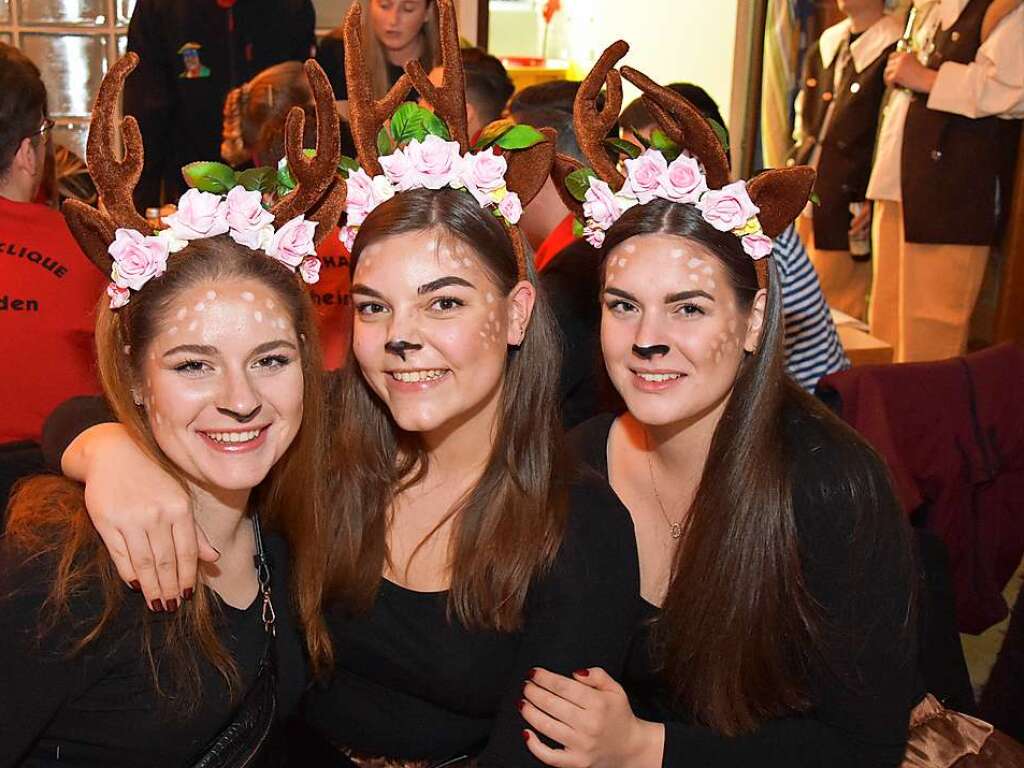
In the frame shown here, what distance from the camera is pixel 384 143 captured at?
1.81m

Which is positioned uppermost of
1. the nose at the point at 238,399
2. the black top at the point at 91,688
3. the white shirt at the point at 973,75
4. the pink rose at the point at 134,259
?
the white shirt at the point at 973,75

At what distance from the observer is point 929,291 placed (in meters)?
4.82

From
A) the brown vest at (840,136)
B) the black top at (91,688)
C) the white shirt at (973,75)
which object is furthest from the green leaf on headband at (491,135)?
the brown vest at (840,136)

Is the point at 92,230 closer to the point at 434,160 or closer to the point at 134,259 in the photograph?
the point at 134,259

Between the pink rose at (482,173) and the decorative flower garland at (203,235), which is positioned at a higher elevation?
the pink rose at (482,173)

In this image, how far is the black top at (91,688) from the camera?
1426mm

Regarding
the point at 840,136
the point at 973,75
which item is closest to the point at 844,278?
the point at 840,136

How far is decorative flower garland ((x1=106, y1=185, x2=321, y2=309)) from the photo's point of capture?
157cm

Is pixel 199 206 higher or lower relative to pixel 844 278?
higher

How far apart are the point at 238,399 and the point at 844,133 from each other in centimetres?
422

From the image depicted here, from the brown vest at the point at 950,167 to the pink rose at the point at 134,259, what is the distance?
375 cm

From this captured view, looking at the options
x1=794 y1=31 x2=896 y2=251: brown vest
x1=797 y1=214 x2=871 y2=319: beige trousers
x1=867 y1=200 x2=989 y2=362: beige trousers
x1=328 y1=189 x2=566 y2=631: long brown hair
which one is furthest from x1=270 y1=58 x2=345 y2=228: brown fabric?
x1=797 y1=214 x2=871 y2=319: beige trousers

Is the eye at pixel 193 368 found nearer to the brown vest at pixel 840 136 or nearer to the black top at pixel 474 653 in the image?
the black top at pixel 474 653

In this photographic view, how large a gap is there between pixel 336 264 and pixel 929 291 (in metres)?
2.97
